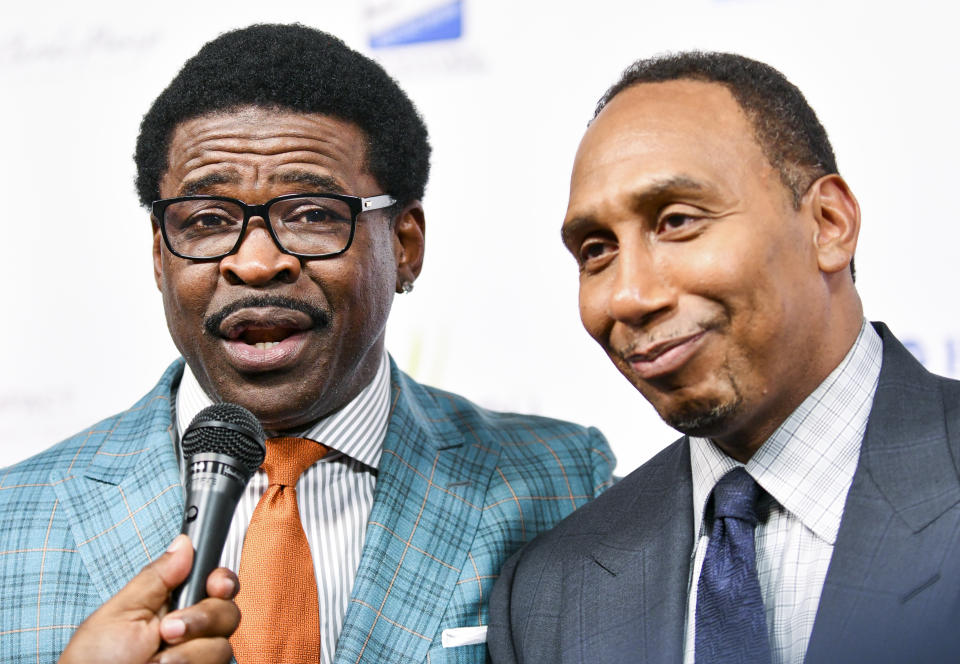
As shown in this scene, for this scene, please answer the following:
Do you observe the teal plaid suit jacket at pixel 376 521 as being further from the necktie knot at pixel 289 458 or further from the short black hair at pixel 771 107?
the short black hair at pixel 771 107

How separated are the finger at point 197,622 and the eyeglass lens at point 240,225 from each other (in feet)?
2.53

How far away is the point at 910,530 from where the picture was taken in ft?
4.84

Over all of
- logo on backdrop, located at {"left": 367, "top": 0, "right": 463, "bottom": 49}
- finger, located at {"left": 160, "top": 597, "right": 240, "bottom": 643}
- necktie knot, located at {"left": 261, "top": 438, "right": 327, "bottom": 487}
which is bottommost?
finger, located at {"left": 160, "top": 597, "right": 240, "bottom": 643}

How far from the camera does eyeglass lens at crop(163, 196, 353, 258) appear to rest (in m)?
1.91

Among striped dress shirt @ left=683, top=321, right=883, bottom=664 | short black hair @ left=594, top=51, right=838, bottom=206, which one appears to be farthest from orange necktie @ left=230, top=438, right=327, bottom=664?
short black hair @ left=594, top=51, right=838, bottom=206

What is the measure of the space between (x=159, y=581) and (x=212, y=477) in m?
0.15

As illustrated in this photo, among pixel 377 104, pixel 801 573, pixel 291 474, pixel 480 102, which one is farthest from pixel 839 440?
pixel 480 102

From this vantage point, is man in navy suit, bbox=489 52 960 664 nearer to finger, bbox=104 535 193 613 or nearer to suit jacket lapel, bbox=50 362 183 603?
finger, bbox=104 535 193 613

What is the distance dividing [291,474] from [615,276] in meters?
0.77

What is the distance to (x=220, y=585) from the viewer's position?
133 cm

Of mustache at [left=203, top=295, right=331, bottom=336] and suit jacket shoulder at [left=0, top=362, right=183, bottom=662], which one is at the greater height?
mustache at [left=203, top=295, right=331, bottom=336]

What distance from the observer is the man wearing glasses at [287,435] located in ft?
6.15

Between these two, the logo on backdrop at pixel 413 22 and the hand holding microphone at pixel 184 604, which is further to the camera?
the logo on backdrop at pixel 413 22

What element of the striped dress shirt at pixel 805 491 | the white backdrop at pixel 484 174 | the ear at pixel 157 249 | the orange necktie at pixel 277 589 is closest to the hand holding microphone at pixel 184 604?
the orange necktie at pixel 277 589
